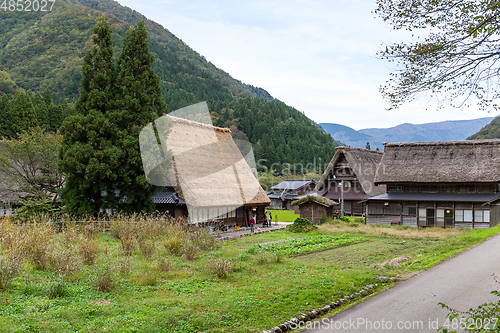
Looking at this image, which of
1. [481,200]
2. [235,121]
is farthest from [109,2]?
[481,200]

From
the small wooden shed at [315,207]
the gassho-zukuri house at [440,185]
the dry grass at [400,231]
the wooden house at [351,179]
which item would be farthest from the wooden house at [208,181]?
the wooden house at [351,179]

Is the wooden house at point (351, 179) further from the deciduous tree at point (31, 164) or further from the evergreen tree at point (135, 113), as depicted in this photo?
the deciduous tree at point (31, 164)

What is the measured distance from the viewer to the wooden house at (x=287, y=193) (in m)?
53.7

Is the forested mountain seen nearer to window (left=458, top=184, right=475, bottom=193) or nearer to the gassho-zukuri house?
the gassho-zukuri house

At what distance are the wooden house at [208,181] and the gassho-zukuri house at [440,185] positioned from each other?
11.4 metres

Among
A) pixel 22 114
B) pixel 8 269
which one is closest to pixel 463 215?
pixel 8 269

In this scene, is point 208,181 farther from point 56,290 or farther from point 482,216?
point 482,216

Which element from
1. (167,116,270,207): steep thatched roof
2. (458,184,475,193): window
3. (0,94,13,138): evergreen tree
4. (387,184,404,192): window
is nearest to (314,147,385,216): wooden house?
(387,184,404,192): window

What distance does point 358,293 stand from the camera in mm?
8805

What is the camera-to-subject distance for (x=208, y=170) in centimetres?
2531

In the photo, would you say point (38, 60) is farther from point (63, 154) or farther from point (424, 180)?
point (424, 180)

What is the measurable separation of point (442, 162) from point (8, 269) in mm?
31351

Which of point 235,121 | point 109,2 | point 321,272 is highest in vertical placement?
point 109,2

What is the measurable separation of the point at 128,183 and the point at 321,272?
13.4 m
